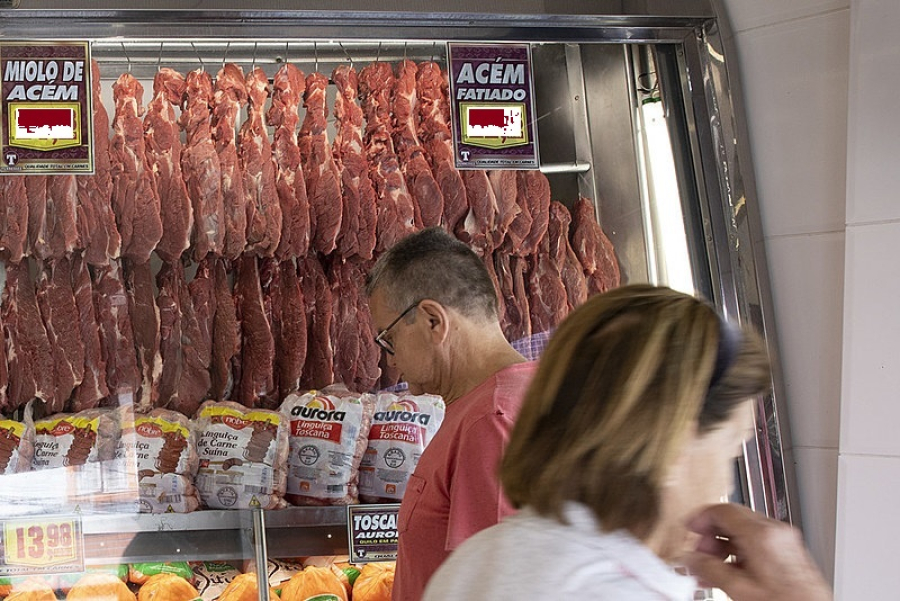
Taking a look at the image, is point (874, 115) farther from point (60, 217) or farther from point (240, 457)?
point (60, 217)

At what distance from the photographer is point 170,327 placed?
3486 mm

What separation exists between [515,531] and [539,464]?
8 centimetres

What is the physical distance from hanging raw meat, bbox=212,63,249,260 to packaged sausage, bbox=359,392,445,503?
649 mm

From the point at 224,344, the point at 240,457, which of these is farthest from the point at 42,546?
the point at 224,344

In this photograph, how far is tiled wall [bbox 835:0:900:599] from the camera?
3.05m

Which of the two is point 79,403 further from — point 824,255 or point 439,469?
point 824,255

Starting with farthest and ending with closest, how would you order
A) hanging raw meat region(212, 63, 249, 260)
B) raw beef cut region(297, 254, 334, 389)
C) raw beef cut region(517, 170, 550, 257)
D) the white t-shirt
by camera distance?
raw beef cut region(517, 170, 550, 257)
raw beef cut region(297, 254, 334, 389)
hanging raw meat region(212, 63, 249, 260)
the white t-shirt

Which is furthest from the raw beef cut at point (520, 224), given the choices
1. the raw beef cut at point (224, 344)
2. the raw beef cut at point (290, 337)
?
the raw beef cut at point (224, 344)

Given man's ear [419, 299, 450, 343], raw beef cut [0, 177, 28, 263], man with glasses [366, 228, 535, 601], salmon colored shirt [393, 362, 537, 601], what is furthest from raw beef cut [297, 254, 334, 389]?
salmon colored shirt [393, 362, 537, 601]

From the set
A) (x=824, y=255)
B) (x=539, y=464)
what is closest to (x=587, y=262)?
(x=824, y=255)

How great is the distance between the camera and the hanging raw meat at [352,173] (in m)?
3.54

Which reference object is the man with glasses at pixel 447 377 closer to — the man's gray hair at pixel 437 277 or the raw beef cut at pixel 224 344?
the man's gray hair at pixel 437 277

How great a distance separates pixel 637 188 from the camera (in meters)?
3.60

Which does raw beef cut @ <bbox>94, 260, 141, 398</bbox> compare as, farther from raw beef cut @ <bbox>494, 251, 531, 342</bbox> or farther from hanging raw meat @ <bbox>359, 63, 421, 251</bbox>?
raw beef cut @ <bbox>494, 251, 531, 342</bbox>
